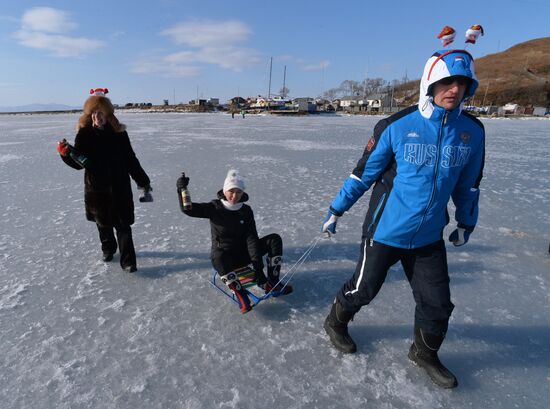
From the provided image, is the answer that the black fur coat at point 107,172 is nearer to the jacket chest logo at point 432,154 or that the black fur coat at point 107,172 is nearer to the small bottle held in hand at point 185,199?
the small bottle held in hand at point 185,199

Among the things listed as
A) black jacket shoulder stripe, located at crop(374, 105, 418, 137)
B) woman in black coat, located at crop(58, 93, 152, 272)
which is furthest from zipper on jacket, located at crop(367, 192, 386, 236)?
woman in black coat, located at crop(58, 93, 152, 272)

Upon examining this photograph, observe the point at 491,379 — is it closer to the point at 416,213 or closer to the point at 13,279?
the point at 416,213

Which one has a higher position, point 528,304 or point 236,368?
point 528,304

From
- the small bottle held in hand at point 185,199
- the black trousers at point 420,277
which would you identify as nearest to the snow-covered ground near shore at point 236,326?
the black trousers at point 420,277

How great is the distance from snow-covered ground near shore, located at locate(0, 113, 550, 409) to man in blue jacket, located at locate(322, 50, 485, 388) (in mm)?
410

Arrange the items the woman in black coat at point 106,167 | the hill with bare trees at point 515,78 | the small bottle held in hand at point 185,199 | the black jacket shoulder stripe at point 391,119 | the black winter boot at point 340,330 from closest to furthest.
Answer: the black jacket shoulder stripe at point 391,119 < the black winter boot at point 340,330 < the small bottle held in hand at point 185,199 < the woman in black coat at point 106,167 < the hill with bare trees at point 515,78

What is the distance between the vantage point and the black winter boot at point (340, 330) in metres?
2.29

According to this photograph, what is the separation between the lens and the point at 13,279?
3139 millimetres

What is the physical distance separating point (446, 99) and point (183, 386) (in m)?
2.26

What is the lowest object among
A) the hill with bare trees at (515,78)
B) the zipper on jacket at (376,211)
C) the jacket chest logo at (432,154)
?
the zipper on jacket at (376,211)

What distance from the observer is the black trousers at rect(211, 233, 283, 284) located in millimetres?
2791

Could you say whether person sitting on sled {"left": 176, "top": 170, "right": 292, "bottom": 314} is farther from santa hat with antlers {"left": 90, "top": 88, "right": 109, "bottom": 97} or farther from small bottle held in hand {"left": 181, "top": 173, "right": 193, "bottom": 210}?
santa hat with antlers {"left": 90, "top": 88, "right": 109, "bottom": 97}

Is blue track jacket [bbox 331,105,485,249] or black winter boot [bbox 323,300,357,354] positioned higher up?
blue track jacket [bbox 331,105,485,249]

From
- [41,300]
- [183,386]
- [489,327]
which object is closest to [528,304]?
[489,327]
